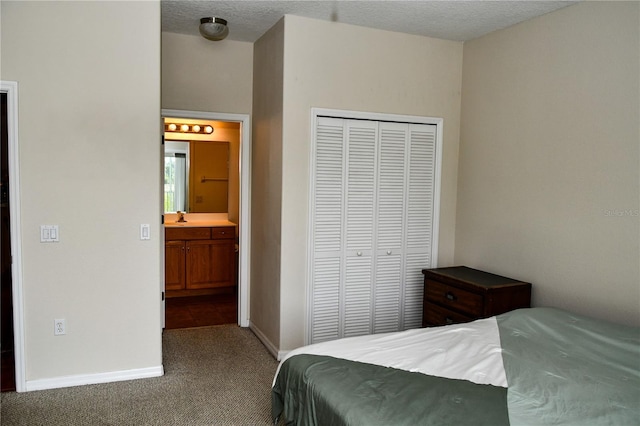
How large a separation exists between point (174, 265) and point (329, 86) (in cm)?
311

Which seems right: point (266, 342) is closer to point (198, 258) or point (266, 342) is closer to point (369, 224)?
point (369, 224)

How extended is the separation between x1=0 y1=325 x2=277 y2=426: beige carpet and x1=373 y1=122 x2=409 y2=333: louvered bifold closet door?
108 cm

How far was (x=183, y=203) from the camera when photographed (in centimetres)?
635

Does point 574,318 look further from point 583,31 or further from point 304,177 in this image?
point 304,177

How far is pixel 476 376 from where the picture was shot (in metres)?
2.22

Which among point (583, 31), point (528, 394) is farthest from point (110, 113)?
point (583, 31)

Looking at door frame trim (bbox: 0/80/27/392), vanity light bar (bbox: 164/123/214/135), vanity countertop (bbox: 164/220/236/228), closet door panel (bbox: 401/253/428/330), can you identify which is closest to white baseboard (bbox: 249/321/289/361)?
closet door panel (bbox: 401/253/428/330)

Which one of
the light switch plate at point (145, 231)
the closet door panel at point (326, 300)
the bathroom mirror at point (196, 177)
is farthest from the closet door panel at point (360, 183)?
the bathroom mirror at point (196, 177)

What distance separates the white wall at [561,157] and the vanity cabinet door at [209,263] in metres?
3.02

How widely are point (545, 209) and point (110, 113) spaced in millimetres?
3076

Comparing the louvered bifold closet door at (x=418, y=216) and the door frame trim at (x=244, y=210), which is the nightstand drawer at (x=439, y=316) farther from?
the door frame trim at (x=244, y=210)

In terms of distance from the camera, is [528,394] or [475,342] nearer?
[528,394]

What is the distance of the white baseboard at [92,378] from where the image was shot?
3283mm

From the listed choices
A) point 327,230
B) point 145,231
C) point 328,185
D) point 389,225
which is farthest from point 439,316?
point 145,231
